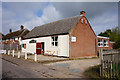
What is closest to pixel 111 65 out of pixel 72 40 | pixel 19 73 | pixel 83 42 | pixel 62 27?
pixel 19 73

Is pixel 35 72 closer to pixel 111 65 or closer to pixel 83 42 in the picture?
pixel 111 65

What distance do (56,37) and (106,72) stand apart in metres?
11.8

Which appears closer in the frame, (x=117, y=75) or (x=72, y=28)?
(x=117, y=75)

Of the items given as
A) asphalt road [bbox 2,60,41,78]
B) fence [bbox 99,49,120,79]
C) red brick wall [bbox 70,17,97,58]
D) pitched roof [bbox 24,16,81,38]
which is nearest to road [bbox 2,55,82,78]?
asphalt road [bbox 2,60,41,78]


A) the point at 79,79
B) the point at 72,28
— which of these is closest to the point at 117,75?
the point at 79,79

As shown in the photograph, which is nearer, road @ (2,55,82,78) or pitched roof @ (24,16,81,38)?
road @ (2,55,82,78)

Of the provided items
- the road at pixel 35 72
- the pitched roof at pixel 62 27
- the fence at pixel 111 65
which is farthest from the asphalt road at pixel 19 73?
the pitched roof at pixel 62 27

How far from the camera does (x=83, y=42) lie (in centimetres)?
1758

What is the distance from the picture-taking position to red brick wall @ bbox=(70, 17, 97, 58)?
1599cm

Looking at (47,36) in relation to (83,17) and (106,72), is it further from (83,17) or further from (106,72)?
(106,72)

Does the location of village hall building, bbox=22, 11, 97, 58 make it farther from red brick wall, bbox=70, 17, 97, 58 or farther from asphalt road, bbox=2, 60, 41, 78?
asphalt road, bbox=2, 60, 41, 78

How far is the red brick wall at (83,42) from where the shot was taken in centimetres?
1599

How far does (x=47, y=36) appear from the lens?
19.1 meters

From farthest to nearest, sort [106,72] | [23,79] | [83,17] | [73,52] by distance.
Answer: [83,17] < [73,52] < [106,72] < [23,79]
